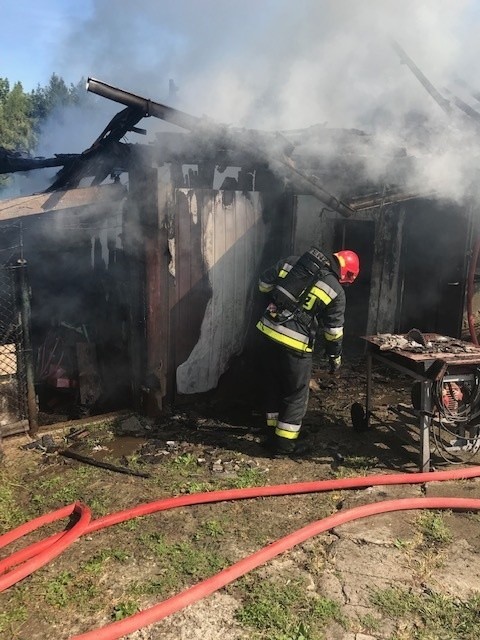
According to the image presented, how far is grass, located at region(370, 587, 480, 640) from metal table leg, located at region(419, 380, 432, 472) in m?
1.57

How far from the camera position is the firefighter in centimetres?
497

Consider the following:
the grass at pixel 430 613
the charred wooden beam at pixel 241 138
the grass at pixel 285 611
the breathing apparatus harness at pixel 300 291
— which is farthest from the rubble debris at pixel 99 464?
the charred wooden beam at pixel 241 138

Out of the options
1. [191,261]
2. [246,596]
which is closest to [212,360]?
[191,261]

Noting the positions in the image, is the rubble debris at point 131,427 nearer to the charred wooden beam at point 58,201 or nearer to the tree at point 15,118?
the charred wooden beam at point 58,201

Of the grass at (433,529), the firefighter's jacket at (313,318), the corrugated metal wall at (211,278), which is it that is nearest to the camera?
the grass at (433,529)

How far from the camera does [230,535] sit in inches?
148

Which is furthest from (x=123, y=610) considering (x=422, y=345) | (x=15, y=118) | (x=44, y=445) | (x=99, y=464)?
(x=15, y=118)

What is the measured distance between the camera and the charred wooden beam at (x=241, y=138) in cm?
521

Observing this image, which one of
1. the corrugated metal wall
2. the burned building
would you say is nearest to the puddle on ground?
the burned building

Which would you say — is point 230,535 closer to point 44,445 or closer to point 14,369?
point 44,445

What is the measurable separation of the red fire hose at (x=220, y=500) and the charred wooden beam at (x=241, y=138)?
3.57 meters

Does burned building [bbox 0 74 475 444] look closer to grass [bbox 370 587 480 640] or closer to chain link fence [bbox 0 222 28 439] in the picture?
chain link fence [bbox 0 222 28 439]

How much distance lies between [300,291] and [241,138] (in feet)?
6.80

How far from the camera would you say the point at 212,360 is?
6410 millimetres
